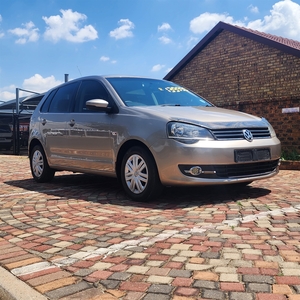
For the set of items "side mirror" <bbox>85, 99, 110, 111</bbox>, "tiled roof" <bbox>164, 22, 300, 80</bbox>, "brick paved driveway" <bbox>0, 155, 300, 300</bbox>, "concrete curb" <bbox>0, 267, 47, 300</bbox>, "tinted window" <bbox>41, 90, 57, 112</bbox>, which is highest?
"tiled roof" <bbox>164, 22, 300, 80</bbox>

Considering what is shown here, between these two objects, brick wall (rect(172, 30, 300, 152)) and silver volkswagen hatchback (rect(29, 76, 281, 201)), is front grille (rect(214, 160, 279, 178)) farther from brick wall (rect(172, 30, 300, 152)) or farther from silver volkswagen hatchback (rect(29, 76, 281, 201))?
brick wall (rect(172, 30, 300, 152))

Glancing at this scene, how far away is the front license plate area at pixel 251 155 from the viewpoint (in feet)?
15.3

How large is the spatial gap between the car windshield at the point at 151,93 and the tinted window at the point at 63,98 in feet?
3.05

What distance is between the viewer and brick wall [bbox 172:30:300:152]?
1498cm

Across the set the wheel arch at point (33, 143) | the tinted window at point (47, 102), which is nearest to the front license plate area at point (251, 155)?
the tinted window at point (47, 102)

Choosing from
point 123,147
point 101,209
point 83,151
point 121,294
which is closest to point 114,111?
point 123,147

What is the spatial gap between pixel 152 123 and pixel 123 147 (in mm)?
667

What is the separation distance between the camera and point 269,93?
15.5m

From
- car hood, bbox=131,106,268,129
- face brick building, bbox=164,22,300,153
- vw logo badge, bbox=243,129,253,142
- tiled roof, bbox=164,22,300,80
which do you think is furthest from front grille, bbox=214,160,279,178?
tiled roof, bbox=164,22,300,80

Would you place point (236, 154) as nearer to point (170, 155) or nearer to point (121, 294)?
point (170, 155)

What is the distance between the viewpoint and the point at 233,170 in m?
4.70

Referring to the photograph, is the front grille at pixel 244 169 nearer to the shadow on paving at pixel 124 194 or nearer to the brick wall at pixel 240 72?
the shadow on paving at pixel 124 194

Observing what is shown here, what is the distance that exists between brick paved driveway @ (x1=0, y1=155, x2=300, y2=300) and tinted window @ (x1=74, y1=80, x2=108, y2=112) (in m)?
1.49

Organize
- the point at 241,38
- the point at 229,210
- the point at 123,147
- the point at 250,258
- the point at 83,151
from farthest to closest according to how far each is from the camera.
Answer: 1. the point at 241,38
2. the point at 83,151
3. the point at 123,147
4. the point at 229,210
5. the point at 250,258
